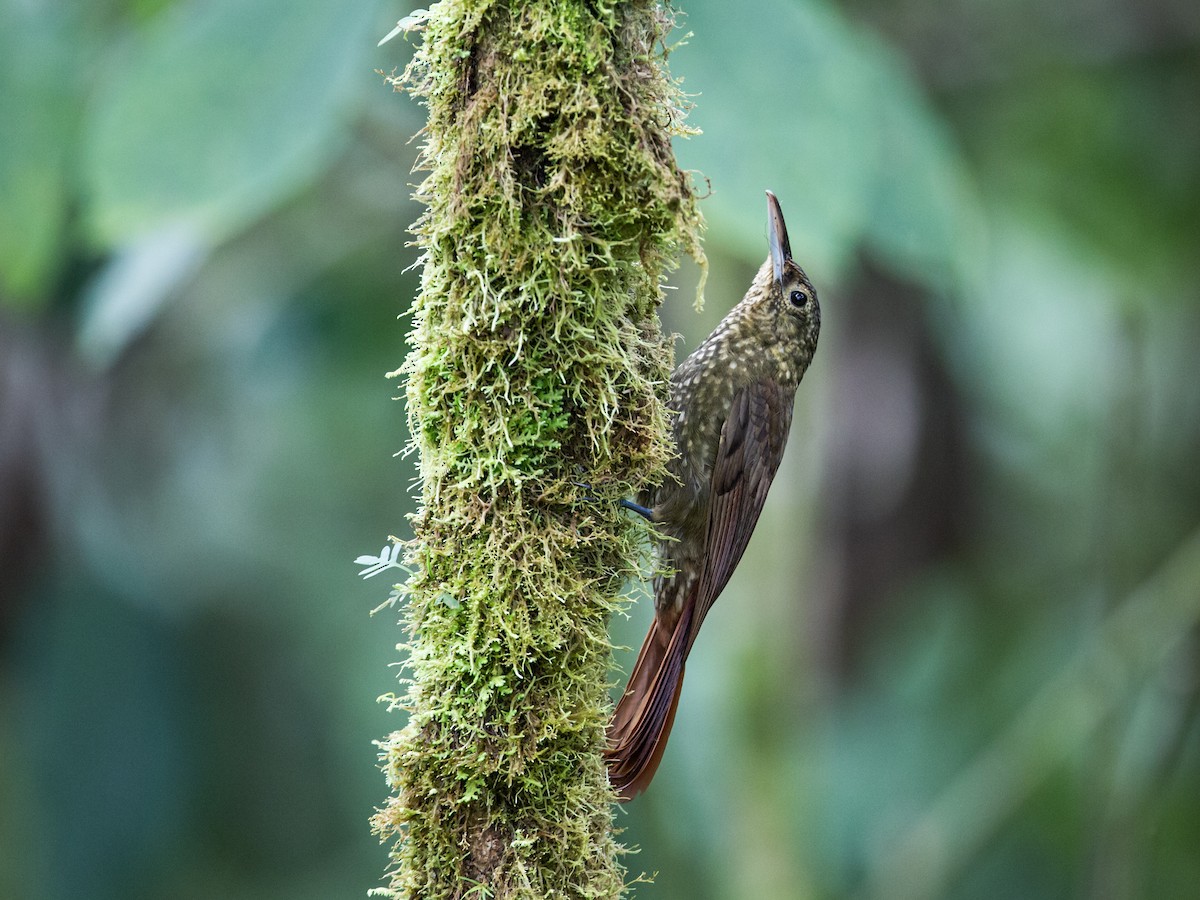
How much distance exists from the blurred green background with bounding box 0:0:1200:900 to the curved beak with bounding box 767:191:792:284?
0.20 m

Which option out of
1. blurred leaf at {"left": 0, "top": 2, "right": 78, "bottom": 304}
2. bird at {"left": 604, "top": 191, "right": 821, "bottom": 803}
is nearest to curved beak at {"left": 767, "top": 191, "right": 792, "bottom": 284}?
bird at {"left": 604, "top": 191, "right": 821, "bottom": 803}

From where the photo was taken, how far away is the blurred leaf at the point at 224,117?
2582mm

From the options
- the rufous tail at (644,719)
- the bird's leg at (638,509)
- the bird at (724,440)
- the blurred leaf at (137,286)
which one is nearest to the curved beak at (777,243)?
the bird at (724,440)

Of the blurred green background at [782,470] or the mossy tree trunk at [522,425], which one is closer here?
the mossy tree trunk at [522,425]

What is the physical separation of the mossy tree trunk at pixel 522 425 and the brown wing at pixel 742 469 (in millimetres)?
968

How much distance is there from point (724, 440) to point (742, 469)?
3.3 inches

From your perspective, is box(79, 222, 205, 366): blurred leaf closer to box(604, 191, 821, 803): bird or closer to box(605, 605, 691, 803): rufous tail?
box(604, 191, 821, 803): bird

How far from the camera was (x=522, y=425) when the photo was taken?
6.33 feet

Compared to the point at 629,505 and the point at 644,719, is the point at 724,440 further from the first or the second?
the point at 629,505

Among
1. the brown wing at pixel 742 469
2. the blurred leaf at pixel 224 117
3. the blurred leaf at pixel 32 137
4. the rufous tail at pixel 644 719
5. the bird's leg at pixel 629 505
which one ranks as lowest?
the rufous tail at pixel 644 719

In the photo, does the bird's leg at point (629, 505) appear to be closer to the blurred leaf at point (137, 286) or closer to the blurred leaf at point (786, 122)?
the blurred leaf at point (786, 122)

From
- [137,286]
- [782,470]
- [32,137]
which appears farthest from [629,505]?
[782,470]

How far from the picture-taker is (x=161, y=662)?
5.47 meters

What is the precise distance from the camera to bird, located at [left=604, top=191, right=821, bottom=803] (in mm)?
2797
